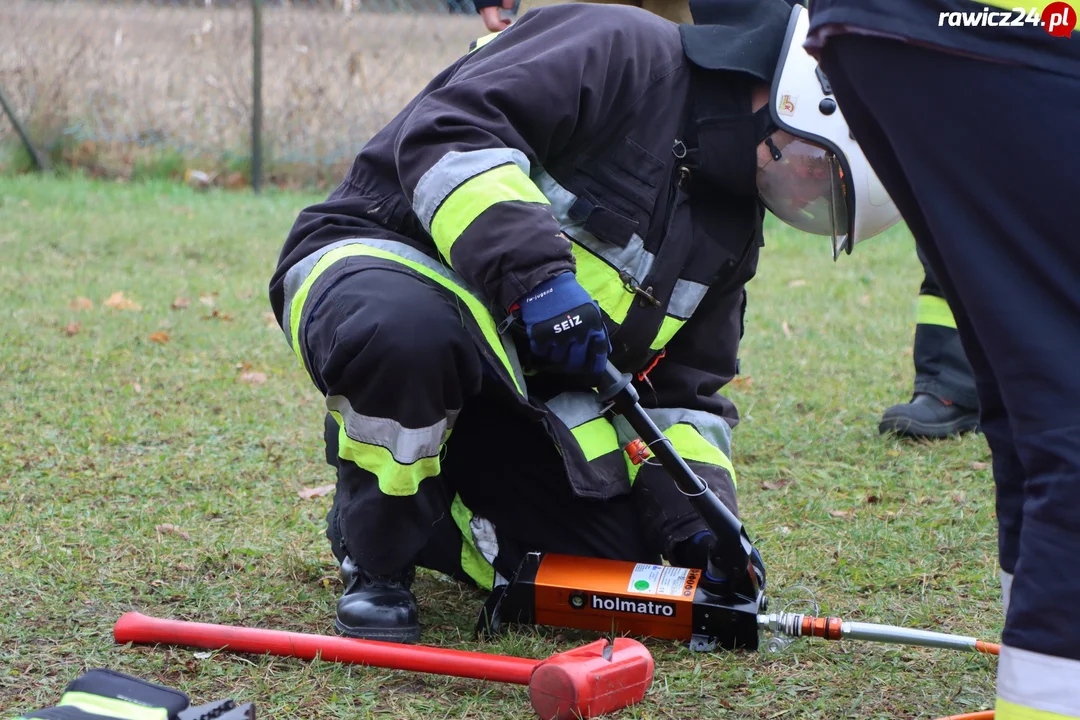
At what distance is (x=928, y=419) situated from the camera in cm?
393

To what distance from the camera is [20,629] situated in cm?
231

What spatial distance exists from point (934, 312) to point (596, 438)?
1964 mm

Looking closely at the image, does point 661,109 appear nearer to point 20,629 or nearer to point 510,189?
point 510,189

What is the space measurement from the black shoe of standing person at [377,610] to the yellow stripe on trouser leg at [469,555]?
22 cm

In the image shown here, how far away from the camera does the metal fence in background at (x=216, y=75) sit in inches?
331

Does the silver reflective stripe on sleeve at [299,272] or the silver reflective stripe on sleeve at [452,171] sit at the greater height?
the silver reflective stripe on sleeve at [452,171]

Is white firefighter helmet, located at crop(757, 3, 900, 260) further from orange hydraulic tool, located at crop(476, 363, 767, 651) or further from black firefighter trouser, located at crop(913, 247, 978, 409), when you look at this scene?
black firefighter trouser, located at crop(913, 247, 978, 409)

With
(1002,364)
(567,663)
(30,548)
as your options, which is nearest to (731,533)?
(567,663)

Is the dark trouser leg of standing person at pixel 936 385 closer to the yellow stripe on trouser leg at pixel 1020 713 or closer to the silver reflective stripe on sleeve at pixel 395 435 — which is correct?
the silver reflective stripe on sleeve at pixel 395 435

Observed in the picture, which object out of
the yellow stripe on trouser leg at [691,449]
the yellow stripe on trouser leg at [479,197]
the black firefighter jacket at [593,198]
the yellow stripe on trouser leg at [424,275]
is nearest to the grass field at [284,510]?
the yellow stripe on trouser leg at [691,449]

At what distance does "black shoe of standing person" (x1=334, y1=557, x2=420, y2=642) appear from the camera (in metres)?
2.33

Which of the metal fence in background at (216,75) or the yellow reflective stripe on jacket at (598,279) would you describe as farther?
the metal fence in background at (216,75)

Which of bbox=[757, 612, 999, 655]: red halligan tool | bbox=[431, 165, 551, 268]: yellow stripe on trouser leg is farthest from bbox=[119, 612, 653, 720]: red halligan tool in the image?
bbox=[431, 165, 551, 268]: yellow stripe on trouser leg

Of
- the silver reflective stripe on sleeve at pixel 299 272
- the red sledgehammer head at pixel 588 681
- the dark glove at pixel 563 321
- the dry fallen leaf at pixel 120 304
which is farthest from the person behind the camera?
the dry fallen leaf at pixel 120 304
